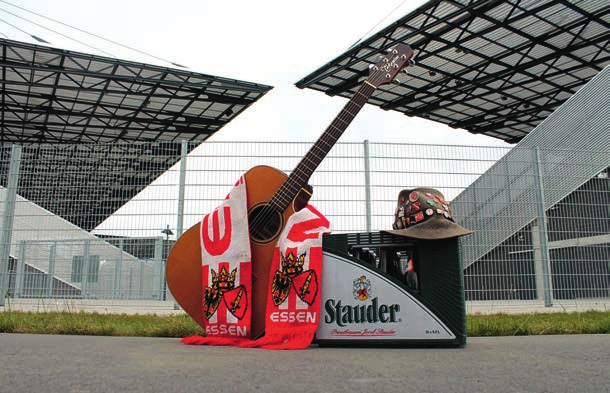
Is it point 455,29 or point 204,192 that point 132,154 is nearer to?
point 204,192

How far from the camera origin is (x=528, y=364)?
171 cm

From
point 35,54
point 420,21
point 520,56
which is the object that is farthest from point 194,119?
point 520,56

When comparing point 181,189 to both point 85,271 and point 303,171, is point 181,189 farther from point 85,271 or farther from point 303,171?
point 303,171

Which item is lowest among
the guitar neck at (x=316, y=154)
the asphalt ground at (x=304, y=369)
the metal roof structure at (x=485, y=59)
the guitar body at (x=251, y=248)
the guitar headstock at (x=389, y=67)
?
the asphalt ground at (x=304, y=369)

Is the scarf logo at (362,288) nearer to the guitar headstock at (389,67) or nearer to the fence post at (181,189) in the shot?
the guitar headstock at (389,67)

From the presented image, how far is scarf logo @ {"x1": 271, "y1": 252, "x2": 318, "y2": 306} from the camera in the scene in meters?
2.54

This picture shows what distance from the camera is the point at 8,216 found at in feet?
19.4

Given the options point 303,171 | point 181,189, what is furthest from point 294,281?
point 181,189

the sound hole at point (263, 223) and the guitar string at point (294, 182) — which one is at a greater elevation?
the guitar string at point (294, 182)

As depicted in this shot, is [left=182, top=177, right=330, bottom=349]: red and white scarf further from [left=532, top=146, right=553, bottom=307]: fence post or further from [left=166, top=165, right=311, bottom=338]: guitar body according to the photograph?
[left=532, top=146, right=553, bottom=307]: fence post

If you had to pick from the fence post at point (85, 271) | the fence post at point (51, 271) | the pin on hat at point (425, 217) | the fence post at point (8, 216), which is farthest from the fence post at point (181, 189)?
the pin on hat at point (425, 217)

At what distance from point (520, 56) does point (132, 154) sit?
1386 cm

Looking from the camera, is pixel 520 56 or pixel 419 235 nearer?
pixel 419 235

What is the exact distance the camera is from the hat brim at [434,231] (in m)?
2.47
